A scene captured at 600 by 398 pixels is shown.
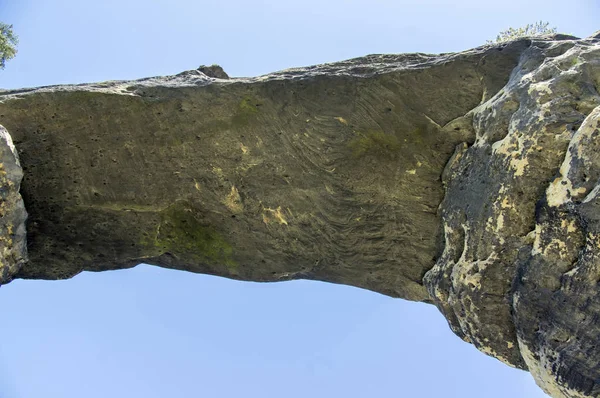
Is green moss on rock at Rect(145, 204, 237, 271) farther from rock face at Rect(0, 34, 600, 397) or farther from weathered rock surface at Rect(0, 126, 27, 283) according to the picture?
weathered rock surface at Rect(0, 126, 27, 283)

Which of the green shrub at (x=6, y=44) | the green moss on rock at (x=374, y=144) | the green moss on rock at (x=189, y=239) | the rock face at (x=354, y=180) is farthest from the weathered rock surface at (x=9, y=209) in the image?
the green shrub at (x=6, y=44)

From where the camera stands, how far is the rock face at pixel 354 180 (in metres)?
5.84

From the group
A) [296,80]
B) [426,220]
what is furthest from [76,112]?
[426,220]

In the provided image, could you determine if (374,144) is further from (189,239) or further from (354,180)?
(189,239)

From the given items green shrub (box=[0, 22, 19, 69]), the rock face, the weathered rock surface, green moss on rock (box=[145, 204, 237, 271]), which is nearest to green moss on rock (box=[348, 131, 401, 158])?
the rock face

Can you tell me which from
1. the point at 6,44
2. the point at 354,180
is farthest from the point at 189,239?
the point at 6,44

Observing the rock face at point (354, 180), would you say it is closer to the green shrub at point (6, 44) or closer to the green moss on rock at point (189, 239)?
the green moss on rock at point (189, 239)

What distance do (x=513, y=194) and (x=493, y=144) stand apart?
71 centimetres

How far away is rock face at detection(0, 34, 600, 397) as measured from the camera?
5.84m

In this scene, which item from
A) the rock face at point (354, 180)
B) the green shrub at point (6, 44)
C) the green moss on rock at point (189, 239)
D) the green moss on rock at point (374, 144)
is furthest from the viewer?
the green shrub at point (6, 44)

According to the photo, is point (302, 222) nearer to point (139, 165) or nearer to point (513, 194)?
point (139, 165)

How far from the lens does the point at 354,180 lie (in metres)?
7.90

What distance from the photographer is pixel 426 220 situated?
775 centimetres

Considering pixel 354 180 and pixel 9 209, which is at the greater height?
pixel 354 180
